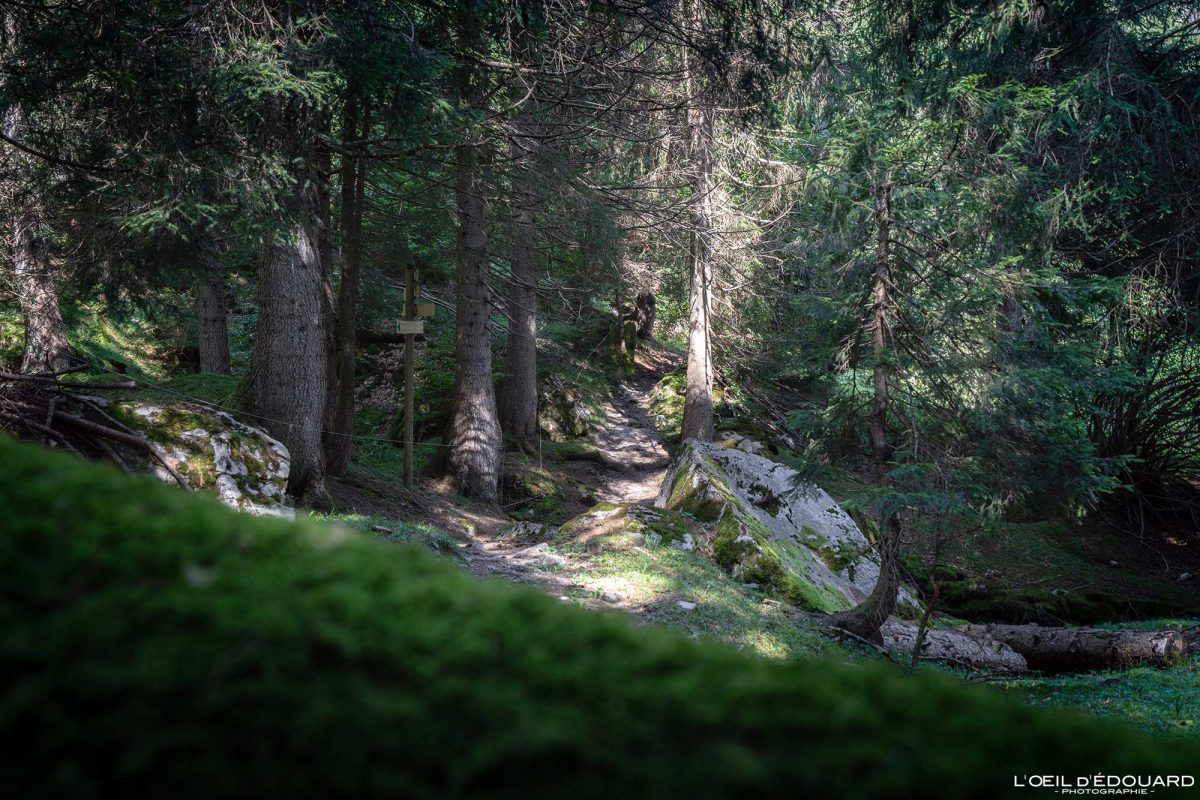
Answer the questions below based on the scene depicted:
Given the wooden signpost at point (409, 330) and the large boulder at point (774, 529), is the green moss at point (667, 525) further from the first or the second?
the wooden signpost at point (409, 330)

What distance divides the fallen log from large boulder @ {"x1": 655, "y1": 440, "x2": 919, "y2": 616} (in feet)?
4.43

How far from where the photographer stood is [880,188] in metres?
6.82

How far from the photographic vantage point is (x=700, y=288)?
16.0 m

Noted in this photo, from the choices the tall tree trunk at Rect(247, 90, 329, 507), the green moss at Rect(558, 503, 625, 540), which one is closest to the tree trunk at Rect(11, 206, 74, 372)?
the tall tree trunk at Rect(247, 90, 329, 507)

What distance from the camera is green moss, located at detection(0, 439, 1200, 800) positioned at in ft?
2.52

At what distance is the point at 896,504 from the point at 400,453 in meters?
10.9

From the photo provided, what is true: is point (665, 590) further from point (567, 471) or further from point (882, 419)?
point (567, 471)

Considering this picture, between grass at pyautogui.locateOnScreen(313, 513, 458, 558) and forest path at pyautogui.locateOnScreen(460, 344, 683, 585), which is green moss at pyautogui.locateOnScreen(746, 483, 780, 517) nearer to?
forest path at pyautogui.locateOnScreen(460, 344, 683, 585)

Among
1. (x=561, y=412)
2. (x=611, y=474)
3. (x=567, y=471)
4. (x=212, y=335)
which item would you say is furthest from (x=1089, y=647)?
(x=212, y=335)

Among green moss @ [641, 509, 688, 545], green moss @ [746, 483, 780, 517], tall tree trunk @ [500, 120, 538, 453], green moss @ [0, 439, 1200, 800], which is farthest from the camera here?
tall tree trunk @ [500, 120, 538, 453]

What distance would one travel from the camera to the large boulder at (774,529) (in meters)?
8.25

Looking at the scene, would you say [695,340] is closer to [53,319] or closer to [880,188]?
[880,188]

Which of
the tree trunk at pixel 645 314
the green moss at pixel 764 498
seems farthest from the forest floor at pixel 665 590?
the tree trunk at pixel 645 314

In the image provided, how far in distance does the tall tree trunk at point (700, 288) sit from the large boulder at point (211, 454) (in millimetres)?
9512
